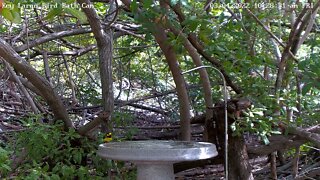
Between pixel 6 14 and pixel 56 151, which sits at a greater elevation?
pixel 6 14

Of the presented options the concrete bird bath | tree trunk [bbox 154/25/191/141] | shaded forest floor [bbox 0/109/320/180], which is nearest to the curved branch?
shaded forest floor [bbox 0/109/320/180]

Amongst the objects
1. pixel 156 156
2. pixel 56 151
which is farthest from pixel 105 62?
pixel 156 156

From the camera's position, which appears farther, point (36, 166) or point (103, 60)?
point (103, 60)

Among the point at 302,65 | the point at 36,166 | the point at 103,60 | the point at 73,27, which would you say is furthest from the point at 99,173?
the point at 73,27

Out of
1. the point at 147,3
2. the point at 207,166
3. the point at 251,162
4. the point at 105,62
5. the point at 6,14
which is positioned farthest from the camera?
the point at 251,162

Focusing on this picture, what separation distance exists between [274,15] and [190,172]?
54.4 inches

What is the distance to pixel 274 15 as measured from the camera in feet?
11.7

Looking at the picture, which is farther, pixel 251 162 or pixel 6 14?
pixel 251 162

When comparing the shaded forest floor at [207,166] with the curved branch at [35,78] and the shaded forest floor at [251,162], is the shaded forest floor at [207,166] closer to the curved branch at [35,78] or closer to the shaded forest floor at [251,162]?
the shaded forest floor at [251,162]

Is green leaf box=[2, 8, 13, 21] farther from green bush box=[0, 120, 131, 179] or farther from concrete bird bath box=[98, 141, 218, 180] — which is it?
green bush box=[0, 120, 131, 179]

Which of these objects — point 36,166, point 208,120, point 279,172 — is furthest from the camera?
point 279,172

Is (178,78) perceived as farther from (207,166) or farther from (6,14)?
(6,14)

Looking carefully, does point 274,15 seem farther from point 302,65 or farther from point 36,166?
point 36,166

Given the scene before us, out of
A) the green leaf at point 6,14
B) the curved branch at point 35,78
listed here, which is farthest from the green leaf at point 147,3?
the green leaf at point 6,14
